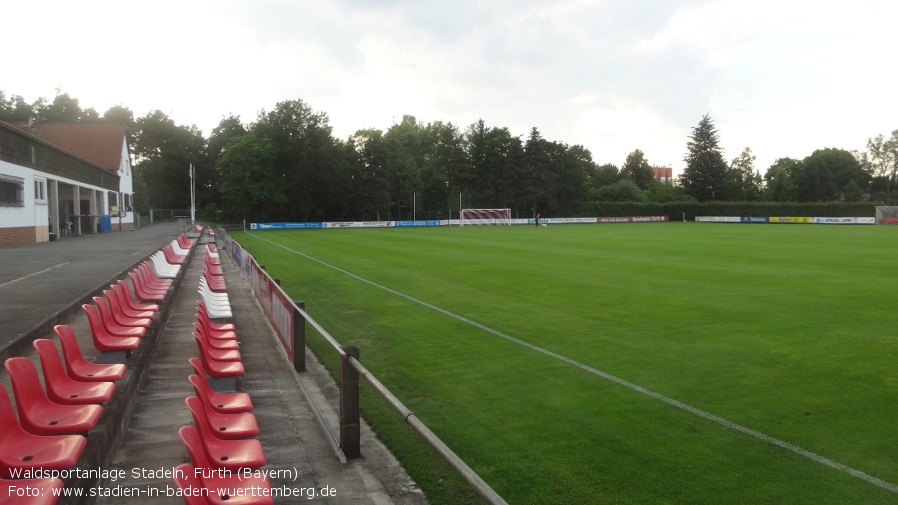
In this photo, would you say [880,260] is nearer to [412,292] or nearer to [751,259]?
[751,259]

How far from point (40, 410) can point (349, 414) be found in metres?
2.30

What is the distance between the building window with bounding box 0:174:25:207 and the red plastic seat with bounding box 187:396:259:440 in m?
28.3

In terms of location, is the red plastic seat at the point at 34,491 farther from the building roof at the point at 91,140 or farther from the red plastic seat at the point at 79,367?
the building roof at the point at 91,140

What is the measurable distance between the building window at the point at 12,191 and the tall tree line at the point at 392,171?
1661 inches

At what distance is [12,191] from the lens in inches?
1140

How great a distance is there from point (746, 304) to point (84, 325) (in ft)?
42.0

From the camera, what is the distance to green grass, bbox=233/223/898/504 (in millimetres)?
Result: 5410

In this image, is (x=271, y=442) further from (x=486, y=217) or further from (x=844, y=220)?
(x=844, y=220)

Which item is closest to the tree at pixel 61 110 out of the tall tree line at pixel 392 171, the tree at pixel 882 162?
the tall tree line at pixel 392 171

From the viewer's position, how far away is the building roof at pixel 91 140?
52.2 meters

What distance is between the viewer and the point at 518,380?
8.45m

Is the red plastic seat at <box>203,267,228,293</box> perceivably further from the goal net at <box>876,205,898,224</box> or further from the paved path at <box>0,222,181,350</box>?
the goal net at <box>876,205,898,224</box>

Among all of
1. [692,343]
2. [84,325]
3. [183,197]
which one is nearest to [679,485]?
[692,343]

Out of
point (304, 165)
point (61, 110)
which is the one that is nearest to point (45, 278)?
point (304, 165)
